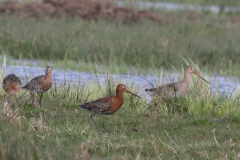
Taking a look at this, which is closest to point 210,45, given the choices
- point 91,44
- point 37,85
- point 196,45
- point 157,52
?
point 196,45

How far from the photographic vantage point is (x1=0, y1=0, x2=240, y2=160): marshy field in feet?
24.1

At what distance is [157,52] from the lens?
19062 mm

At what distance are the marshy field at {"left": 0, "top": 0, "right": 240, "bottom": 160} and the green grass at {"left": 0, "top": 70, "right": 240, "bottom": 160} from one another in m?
0.02

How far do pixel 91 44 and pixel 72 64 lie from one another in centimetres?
211

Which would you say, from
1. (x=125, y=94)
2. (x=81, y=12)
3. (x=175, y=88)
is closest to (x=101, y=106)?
(x=125, y=94)

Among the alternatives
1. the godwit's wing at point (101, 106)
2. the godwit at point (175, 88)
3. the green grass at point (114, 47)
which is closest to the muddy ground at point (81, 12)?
the green grass at point (114, 47)

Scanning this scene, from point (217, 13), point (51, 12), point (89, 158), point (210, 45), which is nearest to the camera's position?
point (89, 158)

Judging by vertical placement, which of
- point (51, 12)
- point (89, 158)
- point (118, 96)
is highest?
point (51, 12)

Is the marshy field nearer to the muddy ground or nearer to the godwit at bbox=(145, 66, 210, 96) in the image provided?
the muddy ground

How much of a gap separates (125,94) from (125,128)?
307 cm

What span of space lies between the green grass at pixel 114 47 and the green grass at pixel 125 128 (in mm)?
6156

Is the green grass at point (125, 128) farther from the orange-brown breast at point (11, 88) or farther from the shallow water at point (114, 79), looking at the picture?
the orange-brown breast at point (11, 88)

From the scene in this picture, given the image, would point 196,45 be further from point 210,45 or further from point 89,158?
point 89,158

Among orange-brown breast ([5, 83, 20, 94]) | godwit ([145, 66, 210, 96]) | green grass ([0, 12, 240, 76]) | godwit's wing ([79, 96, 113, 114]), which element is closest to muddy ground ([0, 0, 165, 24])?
green grass ([0, 12, 240, 76])
